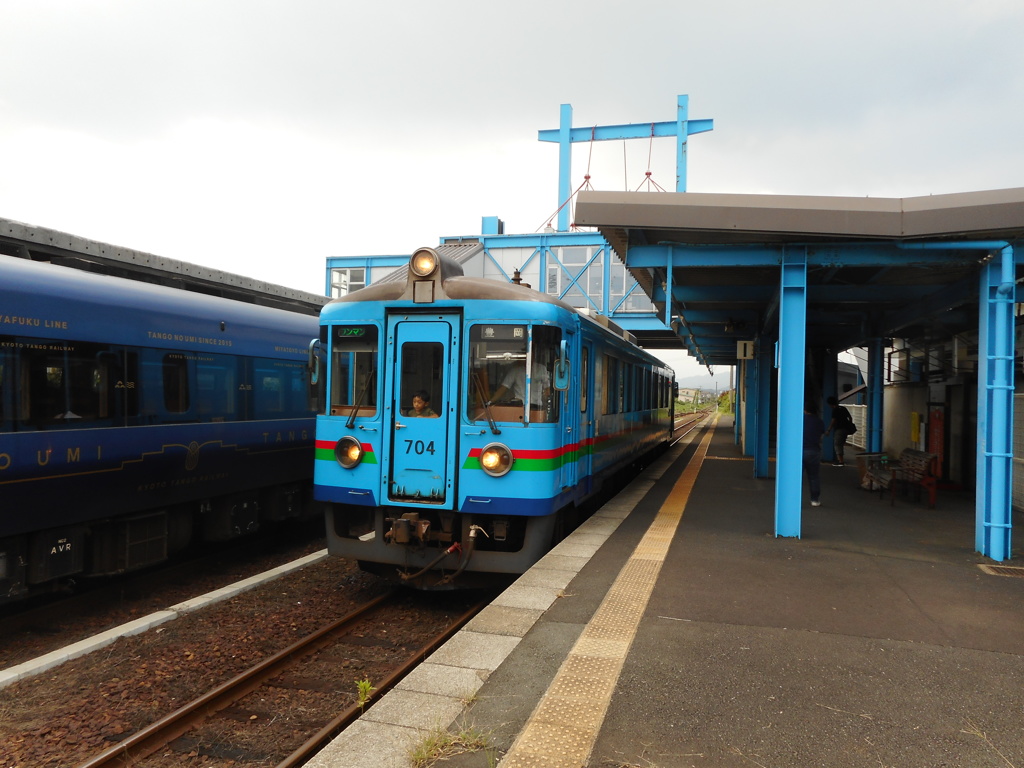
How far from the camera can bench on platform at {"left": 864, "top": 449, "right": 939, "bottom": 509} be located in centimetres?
1017

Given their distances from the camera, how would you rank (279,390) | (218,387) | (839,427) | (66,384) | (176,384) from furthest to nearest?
(839,427), (279,390), (218,387), (176,384), (66,384)

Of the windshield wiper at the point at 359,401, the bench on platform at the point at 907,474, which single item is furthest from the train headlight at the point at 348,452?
the bench on platform at the point at 907,474

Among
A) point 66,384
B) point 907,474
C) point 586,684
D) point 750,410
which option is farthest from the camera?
point 750,410

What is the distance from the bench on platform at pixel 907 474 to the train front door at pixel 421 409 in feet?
23.4

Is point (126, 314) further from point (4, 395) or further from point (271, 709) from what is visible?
point (271, 709)

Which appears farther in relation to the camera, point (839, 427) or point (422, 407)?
point (839, 427)

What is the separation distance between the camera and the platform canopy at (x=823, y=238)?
7.08 m

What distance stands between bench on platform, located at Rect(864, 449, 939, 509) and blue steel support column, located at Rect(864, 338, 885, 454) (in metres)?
1.96

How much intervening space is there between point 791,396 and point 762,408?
6.63 meters

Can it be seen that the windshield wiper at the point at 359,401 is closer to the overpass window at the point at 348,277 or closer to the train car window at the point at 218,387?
the train car window at the point at 218,387

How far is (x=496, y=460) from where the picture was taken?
620cm

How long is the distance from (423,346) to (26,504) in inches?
134

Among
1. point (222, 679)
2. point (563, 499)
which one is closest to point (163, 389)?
point (222, 679)

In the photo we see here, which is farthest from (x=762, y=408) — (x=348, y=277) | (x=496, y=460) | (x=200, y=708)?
(x=348, y=277)
